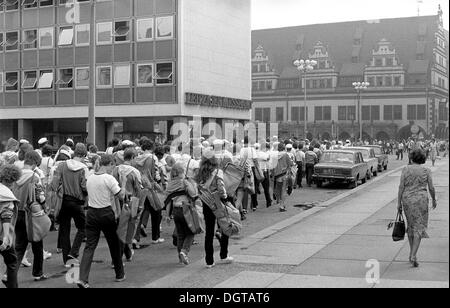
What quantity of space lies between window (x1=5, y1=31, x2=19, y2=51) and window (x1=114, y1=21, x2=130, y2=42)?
7150 millimetres

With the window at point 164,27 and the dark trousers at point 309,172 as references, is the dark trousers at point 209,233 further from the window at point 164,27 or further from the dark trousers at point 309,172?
the window at point 164,27

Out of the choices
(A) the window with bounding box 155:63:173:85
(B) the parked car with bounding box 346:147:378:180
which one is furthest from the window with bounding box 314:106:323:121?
(B) the parked car with bounding box 346:147:378:180

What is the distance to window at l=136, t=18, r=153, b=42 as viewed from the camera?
35.3 meters

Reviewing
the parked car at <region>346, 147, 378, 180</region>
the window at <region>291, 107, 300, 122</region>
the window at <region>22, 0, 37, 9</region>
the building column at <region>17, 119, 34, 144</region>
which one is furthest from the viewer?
the window at <region>291, 107, 300, 122</region>

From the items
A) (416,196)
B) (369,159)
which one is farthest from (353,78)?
(416,196)

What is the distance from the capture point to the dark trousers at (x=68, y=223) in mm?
9672

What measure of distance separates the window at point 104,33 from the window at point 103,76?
4.86 ft

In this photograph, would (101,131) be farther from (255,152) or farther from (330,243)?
(330,243)

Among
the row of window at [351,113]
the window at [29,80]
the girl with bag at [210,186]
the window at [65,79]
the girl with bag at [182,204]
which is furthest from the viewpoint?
the row of window at [351,113]

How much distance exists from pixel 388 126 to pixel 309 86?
1273 cm

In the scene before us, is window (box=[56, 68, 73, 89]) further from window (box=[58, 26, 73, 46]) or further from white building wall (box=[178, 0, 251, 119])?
white building wall (box=[178, 0, 251, 119])

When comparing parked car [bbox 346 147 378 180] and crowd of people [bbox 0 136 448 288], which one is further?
parked car [bbox 346 147 378 180]

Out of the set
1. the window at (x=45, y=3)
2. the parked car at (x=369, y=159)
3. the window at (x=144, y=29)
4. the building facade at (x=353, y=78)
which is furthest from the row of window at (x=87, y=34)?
the building facade at (x=353, y=78)
